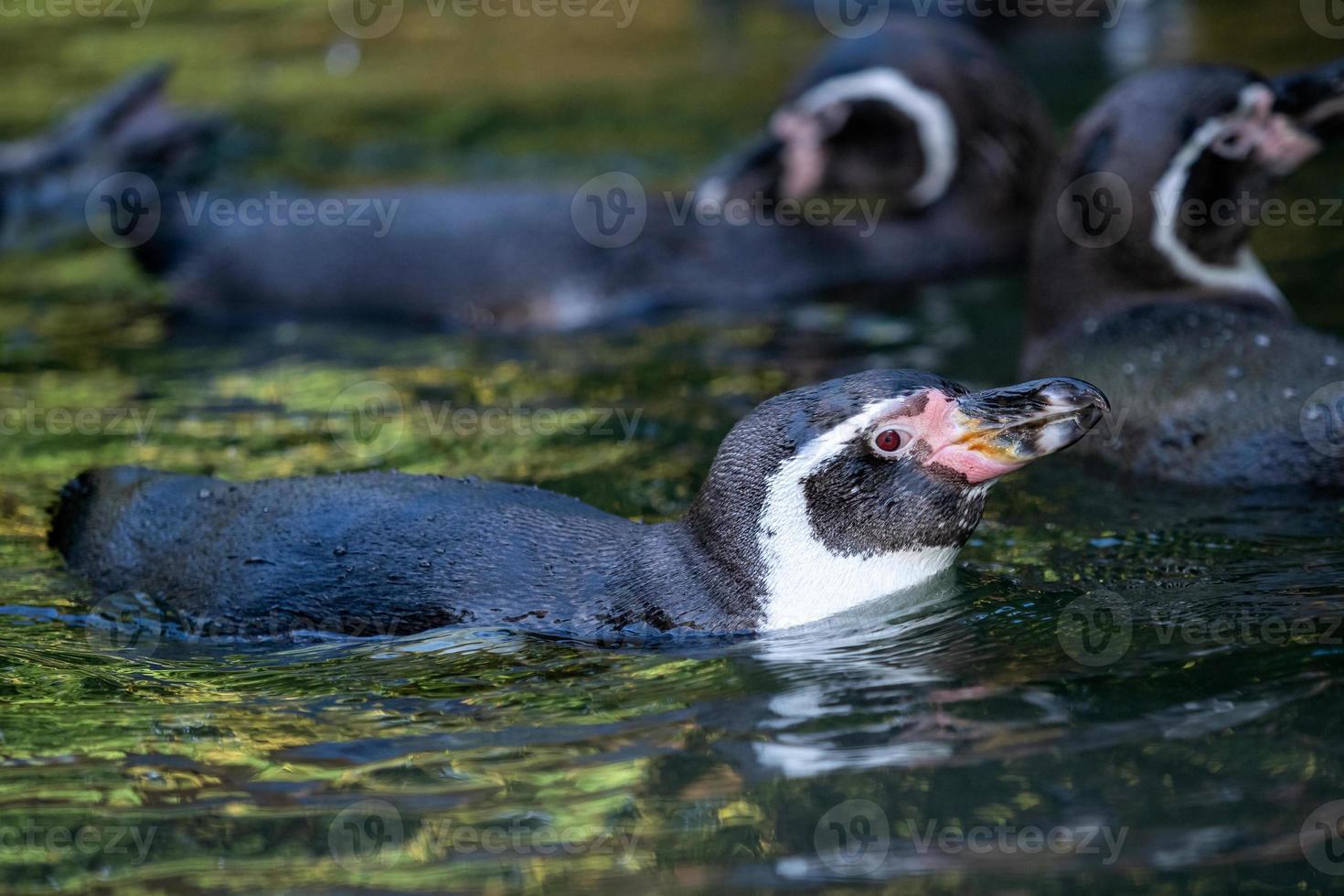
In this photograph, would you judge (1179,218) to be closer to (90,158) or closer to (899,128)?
(899,128)

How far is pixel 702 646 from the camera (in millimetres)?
5379

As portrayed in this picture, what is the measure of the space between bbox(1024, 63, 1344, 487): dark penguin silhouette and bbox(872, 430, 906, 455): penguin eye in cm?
202

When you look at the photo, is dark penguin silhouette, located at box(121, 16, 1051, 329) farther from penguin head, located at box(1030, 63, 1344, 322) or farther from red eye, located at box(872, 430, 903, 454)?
red eye, located at box(872, 430, 903, 454)

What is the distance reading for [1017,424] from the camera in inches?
206

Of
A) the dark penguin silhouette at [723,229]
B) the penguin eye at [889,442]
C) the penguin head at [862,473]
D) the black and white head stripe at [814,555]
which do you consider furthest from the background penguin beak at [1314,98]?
the dark penguin silhouette at [723,229]

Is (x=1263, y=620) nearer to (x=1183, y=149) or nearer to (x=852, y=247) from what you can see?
(x=1183, y=149)

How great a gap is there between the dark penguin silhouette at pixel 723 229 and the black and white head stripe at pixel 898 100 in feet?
0.03

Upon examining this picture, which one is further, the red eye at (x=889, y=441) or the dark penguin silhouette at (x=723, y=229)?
the dark penguin silhouette at (x=723, y=229)

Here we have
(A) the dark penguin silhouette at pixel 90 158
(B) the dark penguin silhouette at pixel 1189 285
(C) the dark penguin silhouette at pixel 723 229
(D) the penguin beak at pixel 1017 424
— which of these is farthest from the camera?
(A) the dark penguin silhouette at pixel 90 158

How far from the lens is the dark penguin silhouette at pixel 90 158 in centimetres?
→ 1183

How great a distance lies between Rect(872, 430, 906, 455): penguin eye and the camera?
5.31 m

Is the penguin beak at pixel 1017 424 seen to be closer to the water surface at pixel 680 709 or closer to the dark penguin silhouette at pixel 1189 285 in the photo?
the water surface at pixel 680 709

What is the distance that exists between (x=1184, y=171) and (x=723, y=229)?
142 inches

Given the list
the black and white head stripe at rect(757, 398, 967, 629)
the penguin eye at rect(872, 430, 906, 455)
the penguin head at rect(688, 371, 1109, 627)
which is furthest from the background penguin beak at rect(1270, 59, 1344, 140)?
the penguin eye at rect(872, 430, 906, 455)
